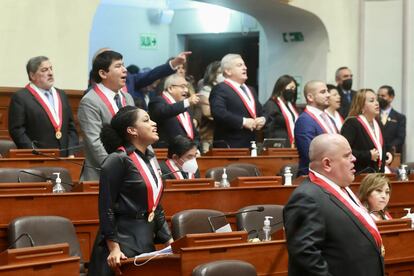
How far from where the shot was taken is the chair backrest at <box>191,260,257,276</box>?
13.7ft

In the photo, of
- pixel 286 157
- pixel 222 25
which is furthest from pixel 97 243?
pixel 222 25

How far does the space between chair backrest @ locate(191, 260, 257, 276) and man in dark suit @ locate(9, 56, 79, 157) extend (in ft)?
9.08

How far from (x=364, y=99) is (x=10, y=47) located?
12.1 feet

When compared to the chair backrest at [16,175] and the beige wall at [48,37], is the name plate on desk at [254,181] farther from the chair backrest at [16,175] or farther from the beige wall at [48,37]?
the beige wall at [48,37]

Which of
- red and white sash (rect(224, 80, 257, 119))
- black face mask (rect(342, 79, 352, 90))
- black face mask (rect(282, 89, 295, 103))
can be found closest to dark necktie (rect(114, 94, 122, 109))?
red and white sash (rect(224, 80, 257, 119))

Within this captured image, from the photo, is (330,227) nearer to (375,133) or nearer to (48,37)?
(375,133)

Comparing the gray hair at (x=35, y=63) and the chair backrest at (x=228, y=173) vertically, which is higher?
the gray hair at (x=35, y=63)

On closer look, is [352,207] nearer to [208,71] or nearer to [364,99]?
[364,99]

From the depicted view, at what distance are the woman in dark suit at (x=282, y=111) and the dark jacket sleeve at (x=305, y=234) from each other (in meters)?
4.85

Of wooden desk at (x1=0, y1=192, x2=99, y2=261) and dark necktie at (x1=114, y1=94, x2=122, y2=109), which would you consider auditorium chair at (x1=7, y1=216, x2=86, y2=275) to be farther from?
dark necktie at (x1=114, y1=94, x2=122, y2=109)

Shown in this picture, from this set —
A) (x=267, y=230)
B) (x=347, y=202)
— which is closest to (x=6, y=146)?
(x=267, y=230)

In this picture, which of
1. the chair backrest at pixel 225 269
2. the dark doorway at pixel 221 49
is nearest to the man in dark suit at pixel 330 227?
the chair backrest at pixel 225 269

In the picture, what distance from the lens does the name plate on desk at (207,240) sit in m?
4.37

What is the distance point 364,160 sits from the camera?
6801 millimetres
